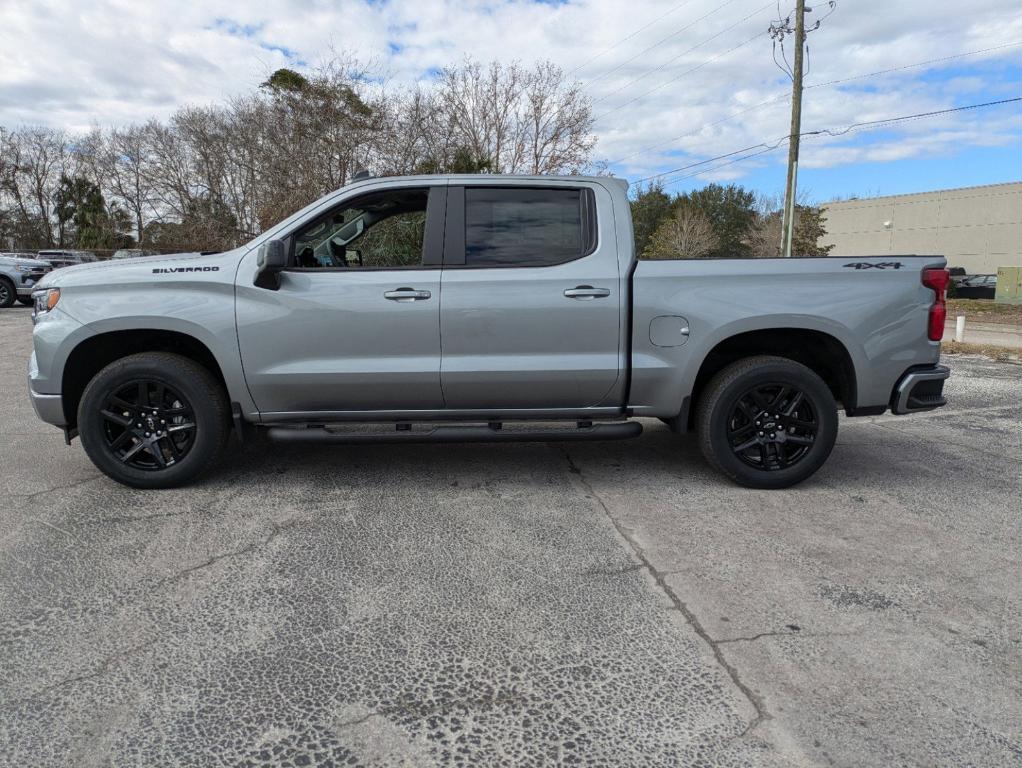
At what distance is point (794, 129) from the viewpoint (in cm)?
2255

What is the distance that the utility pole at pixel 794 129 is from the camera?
2203 cm

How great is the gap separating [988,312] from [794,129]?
8.53 m

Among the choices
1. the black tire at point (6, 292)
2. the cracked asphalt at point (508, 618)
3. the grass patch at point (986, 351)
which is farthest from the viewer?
the black tire at point (6, 292)

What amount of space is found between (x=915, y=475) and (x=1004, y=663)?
268cm

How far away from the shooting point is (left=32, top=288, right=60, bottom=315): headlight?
4.34 metres

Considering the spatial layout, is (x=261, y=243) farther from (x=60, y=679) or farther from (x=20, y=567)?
(x=60, y=679)

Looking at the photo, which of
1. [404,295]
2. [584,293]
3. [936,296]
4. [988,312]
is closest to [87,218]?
[988,312]

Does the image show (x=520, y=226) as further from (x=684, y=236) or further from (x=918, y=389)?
(x=684, y=236)

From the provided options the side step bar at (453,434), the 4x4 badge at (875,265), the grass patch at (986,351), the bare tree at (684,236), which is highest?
the bare tree at (684,236)

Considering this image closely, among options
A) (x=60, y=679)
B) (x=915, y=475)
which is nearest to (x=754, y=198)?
(x=915, y=475)

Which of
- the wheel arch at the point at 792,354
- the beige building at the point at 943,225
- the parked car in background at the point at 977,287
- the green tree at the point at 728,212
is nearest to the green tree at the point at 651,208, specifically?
the green tree at the point at 728,212

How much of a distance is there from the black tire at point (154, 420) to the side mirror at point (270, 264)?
708 mm

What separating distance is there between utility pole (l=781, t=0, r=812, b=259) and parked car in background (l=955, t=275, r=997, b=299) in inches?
579

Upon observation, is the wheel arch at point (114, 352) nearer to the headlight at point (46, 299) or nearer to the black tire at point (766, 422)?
the headlight at point (46, 299)
